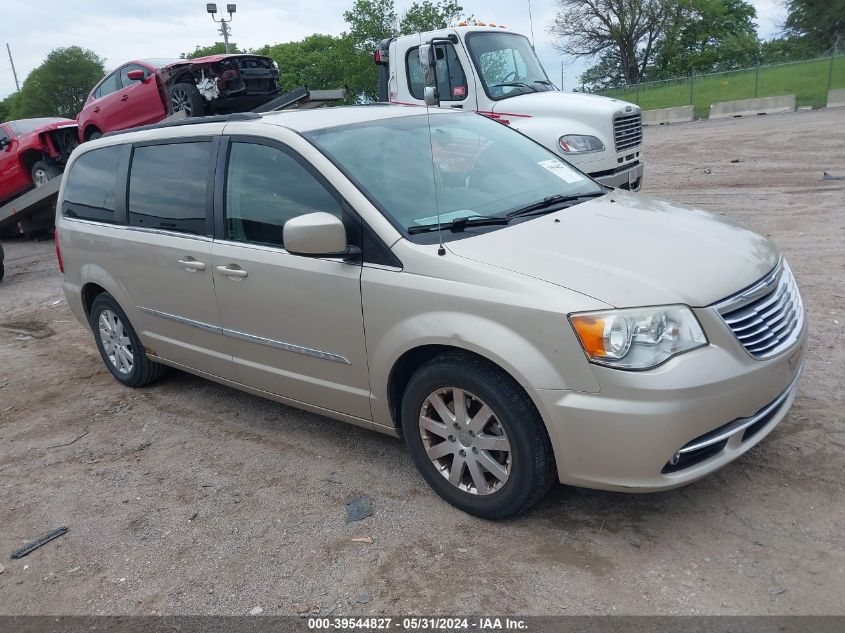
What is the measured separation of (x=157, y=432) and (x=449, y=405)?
238cm

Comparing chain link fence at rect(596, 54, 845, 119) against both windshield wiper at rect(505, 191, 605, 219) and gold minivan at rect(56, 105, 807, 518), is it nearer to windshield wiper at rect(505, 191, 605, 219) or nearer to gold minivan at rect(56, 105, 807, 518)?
windshield wiper at rect(505, 191, 605, 219)

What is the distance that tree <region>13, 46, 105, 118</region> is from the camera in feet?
232

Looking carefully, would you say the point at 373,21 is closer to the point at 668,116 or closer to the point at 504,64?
the point at 504,64

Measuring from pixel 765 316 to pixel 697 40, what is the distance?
5464cm

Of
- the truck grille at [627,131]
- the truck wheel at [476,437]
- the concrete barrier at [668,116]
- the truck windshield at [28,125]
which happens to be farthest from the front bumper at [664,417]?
the concrete barrier at [668,116]

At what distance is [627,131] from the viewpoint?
353 inches

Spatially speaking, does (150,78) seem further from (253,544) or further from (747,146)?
(747,146)

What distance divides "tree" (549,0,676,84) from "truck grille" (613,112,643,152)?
136 feet

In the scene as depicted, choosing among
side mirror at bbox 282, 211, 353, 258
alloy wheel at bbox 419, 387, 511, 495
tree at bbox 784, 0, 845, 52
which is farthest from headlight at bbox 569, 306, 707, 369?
tree at bbox 784, 0, 845, 52

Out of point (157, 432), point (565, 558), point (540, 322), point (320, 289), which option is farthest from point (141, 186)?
point (565, 558)

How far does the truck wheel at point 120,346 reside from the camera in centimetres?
540

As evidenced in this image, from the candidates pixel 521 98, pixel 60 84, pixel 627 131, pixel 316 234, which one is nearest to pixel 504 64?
pixel 521 98

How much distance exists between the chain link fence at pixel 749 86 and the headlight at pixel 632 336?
26.7 metres

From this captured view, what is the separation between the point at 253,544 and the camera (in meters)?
3.46
